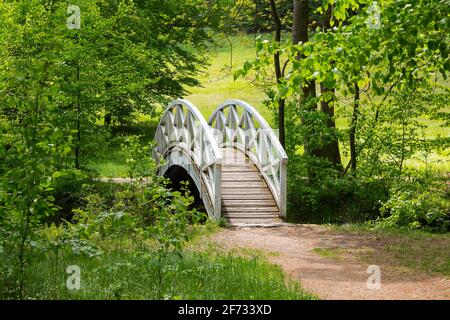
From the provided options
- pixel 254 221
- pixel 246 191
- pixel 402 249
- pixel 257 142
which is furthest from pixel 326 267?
pixel 257 142

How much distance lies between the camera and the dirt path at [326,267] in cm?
892

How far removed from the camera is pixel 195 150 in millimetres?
18547

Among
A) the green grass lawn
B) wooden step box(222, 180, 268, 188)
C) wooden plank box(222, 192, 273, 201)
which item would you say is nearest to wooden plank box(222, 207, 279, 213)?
wooden plank box(222, 192, 273, 201)

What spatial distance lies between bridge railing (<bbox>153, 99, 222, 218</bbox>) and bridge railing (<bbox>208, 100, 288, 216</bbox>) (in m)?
1.08

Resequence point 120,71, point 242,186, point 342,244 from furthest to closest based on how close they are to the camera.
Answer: point 120,71
point 242,186
point 342,244

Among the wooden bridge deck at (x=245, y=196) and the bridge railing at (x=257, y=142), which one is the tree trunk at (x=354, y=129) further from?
the wooden bridge deck at (x=245, y=196)

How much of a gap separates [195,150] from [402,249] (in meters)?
7.72

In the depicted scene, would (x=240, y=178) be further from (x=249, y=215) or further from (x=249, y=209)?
(x=249, y=215)

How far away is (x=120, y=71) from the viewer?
71.1 ft

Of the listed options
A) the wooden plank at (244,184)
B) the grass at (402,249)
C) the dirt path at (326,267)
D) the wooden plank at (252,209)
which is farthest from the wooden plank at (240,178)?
the grass at (402,249)
